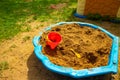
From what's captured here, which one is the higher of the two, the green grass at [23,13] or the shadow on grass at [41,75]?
the green grass at [23,13]

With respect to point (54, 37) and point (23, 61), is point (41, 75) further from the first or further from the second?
point (54, 37)

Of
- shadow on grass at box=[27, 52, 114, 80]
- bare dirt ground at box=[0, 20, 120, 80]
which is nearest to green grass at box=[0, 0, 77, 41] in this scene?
bare dirt ground at box=[0, 20, 120, 80]

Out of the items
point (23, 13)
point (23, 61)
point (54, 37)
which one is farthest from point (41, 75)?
point (23, 13)

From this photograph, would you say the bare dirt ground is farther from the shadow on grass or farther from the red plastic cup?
the red plastic cup

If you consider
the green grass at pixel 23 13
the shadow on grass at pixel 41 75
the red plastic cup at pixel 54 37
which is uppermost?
the red plastic cup at pixel 54 37

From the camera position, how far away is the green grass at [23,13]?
15.4 ft

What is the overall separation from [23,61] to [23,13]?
1.77 meters

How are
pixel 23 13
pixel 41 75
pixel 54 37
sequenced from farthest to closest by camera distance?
pixel 23 13
pixel 54 37
pixel 41 75

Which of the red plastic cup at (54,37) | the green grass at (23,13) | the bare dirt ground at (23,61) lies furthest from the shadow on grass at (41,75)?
the green grass at (23,13)

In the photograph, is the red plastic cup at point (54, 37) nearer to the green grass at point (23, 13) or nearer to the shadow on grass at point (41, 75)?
Answer: the shadow on grass at point (41, 75)

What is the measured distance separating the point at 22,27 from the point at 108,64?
7.12ft

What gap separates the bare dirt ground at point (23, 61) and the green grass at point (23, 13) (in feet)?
0.85

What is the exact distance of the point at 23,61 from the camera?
3.85m

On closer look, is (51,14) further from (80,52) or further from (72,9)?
(80,52)
